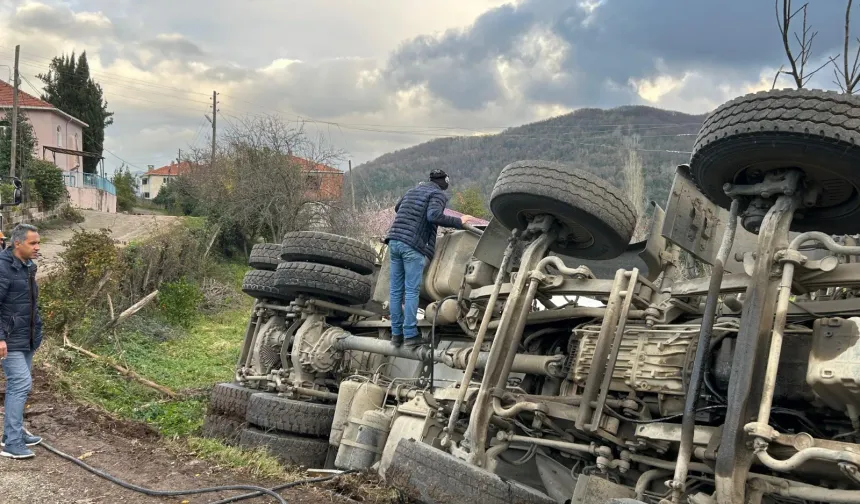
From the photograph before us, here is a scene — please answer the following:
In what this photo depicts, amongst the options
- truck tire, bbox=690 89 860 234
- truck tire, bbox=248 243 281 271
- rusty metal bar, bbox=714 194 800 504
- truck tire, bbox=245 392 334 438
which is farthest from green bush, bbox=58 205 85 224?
rusty metal bar, bbox=714 194 800 504

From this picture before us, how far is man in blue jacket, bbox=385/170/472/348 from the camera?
18.7 feet

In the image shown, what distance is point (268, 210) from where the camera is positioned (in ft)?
79.7

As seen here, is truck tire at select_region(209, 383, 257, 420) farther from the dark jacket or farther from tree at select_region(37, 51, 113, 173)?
tree at select_region(37, 51, 113, 173)

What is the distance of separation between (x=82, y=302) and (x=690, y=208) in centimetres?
990

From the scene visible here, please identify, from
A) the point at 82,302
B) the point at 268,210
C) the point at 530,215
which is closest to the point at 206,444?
the point at 530,215

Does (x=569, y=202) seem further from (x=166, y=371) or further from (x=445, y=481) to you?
(x=166, y=371)

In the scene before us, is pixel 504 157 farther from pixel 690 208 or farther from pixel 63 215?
pixel 690 208

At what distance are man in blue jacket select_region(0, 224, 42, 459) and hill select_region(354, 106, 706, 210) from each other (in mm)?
45622

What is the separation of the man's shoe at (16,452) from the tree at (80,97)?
146 feet

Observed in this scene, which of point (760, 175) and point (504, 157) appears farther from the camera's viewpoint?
point (504, 157)

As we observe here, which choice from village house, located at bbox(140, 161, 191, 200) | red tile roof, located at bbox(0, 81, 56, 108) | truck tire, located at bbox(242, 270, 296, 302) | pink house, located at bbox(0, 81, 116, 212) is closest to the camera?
truck tire, located at bbox(242, 270, 296, 302)

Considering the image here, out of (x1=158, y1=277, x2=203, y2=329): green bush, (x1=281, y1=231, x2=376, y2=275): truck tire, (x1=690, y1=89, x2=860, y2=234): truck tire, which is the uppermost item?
(x1=690, y1=89, x2=860, y2=234): truck tire

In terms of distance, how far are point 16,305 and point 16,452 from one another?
3.45ft

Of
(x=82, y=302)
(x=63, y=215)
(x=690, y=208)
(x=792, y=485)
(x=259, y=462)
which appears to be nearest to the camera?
(x=792, y=485)
